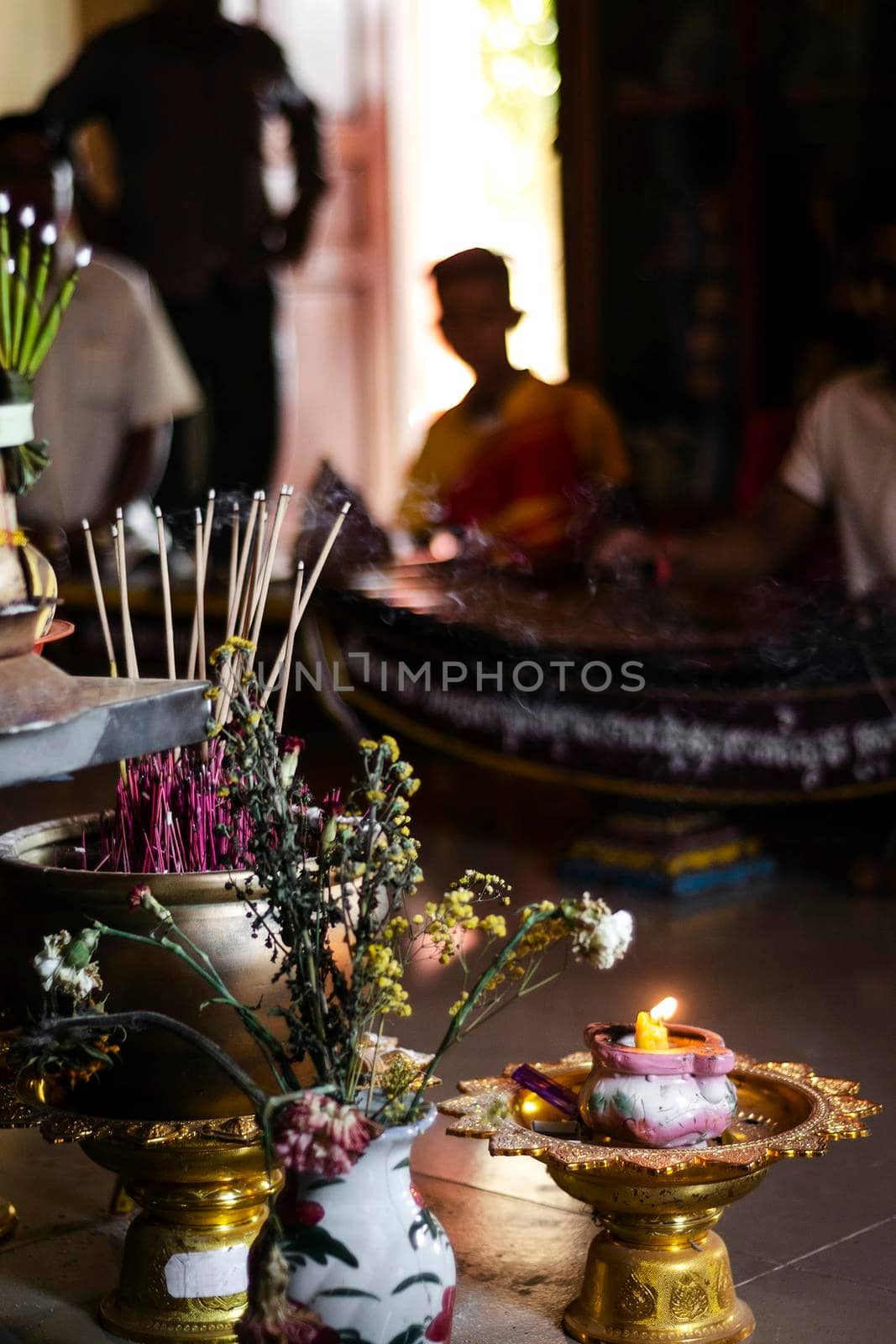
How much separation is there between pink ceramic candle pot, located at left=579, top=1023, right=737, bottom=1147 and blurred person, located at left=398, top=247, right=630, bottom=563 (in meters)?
2.23

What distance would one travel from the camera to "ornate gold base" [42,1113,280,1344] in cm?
158

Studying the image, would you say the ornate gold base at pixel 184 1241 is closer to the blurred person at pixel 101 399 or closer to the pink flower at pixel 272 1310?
the pink flower at pixel 272 1310

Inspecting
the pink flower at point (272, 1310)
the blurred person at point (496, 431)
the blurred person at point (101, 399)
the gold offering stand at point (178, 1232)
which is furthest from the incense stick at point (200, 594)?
the blurred person at point (101, 399)

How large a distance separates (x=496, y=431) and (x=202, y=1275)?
258 centimetres

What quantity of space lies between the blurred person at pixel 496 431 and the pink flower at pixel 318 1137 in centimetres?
250

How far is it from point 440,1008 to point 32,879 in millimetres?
1174

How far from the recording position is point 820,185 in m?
5.30

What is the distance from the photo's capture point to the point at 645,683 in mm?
3225

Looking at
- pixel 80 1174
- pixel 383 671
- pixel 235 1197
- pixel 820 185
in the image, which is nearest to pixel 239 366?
pixel 820 185

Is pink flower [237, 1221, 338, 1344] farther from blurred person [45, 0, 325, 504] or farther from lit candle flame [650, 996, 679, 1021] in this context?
blurred person [45, 0, 325, 504]

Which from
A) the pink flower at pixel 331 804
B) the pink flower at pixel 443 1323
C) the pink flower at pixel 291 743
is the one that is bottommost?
the pink flower at pixel 443 1323

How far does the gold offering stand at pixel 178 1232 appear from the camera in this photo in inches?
62.2

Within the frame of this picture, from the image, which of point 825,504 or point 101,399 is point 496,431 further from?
point 101,399

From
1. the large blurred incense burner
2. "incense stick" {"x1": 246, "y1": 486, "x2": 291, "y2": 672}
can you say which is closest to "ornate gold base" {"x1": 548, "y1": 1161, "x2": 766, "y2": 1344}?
"incense stick" {"x1": 246, "y1": 486, "x2": 291, "y2": 672}
